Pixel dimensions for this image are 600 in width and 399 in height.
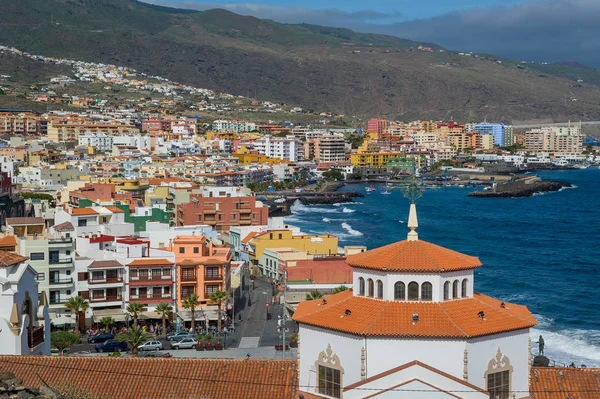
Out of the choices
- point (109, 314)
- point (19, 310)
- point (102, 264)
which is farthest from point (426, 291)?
point (102, 264)

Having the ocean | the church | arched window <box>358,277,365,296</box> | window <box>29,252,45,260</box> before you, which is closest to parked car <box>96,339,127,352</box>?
window <box>29,252,45,260</box>

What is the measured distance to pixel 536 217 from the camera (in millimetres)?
98062

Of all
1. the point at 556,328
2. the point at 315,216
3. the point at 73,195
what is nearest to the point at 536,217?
the point at 315,216

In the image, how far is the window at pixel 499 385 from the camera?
53.8 ft

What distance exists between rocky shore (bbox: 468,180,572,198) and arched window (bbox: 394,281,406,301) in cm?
10966

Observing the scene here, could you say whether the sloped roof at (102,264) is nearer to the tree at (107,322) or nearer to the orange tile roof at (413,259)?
the tree at (107,322)

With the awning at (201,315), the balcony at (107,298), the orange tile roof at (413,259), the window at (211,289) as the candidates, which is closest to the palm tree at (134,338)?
the balcony at (107,298)

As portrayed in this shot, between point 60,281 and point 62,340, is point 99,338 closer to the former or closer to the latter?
point 62,340

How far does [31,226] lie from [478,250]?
118 feet

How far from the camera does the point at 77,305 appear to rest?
115 ft

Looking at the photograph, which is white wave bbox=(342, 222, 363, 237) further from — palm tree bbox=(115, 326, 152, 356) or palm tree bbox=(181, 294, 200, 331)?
palm tree bbox=(115, 326, 152, 356)

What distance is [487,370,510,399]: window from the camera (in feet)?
53.8

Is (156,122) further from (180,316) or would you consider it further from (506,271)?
(180,316)

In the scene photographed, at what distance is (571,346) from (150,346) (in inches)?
609
